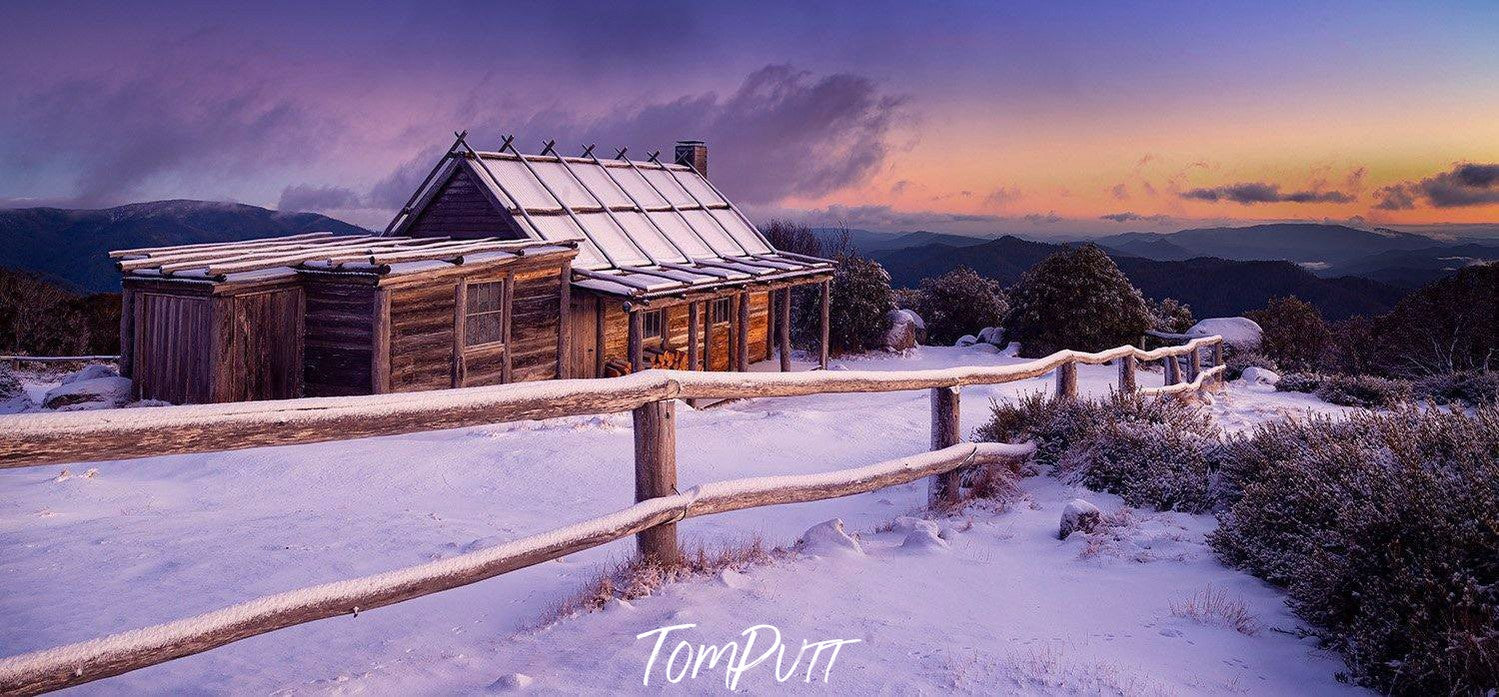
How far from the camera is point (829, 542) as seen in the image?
5480 millimetres

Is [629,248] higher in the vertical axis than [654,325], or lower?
higher

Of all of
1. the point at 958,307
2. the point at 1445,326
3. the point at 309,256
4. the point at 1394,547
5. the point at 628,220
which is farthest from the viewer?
the point at 958,307

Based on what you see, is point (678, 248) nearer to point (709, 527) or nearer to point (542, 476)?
point (542, 476)

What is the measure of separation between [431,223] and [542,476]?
35.4 feet

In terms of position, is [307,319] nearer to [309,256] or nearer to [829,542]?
[309,256]

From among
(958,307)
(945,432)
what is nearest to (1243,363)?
(958,307)

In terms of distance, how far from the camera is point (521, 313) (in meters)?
16.3

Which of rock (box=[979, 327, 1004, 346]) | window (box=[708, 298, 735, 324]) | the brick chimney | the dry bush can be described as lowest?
the dry bush

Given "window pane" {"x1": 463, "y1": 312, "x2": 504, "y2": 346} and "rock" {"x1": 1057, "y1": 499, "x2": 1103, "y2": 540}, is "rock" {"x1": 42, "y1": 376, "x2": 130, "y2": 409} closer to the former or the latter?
"window pane" {"x1": 463, "y1": 312, "x2": 504, "y2": 346}

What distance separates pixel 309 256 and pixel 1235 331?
24.4 metres

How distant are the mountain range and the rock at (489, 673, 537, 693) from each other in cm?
9061

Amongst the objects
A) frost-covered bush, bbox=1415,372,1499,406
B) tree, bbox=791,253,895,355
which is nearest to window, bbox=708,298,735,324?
tree, bbox=791,253,895,355

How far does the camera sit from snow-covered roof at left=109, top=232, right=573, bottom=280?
13.1 m

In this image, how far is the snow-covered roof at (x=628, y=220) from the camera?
59.0ft
